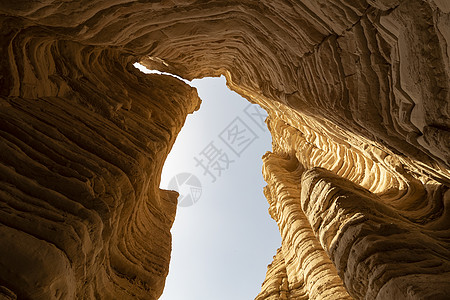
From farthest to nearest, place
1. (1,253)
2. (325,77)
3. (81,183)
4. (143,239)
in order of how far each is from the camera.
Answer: (143,239) < (325,77) < (81,183) < (1,253)

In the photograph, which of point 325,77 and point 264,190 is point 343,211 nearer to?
point 325,77

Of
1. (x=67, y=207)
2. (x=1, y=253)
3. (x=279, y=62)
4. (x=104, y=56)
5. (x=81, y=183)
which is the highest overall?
(x=104, y=56)

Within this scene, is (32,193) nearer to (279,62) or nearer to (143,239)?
(143,239)

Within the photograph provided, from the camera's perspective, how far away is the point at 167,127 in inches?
330

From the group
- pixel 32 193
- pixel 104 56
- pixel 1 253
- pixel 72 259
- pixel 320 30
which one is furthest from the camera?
pixel 104 56

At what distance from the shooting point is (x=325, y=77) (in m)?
6.21

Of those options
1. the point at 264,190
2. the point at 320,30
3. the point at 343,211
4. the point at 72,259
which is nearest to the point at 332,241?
the point at 343,211

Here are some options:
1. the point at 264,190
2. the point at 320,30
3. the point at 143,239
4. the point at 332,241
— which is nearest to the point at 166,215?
the point at 143,239

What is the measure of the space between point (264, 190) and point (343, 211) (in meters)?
11.5

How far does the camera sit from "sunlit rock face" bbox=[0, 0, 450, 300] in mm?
3611

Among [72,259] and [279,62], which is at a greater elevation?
[279,62]

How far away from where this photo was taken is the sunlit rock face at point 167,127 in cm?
361

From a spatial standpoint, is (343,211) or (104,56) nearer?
(343,211)

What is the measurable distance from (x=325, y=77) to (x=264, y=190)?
1249 centimetres
